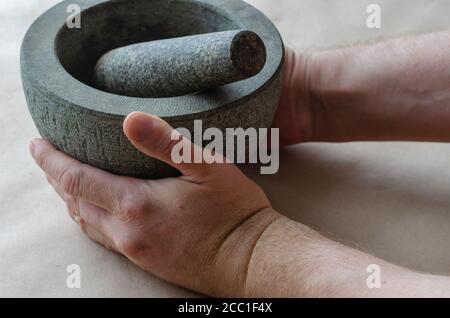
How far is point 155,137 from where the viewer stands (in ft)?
2.90

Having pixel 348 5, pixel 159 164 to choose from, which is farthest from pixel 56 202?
pixel 348 5

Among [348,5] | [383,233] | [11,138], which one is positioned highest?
[348,5]

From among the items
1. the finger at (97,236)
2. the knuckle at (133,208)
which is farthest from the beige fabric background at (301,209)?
the knuckle at (133,208)

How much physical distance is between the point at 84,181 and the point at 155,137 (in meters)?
0.19

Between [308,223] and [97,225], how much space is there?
38cm

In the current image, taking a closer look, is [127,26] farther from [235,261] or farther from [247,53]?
[235,261]

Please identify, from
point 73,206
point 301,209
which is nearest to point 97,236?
point 73,206

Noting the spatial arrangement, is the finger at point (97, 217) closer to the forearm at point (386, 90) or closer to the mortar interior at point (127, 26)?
the mortar interior at point (127, 26)

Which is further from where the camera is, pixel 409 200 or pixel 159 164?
pixel 409 200

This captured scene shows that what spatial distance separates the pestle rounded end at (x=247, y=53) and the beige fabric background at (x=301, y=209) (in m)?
0.36

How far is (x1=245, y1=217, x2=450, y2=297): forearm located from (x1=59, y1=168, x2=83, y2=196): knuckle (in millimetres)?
291

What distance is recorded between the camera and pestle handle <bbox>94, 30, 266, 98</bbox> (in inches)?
36.8

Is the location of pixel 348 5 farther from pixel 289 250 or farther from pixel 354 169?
pixel 289 250

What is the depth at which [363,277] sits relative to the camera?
932 mm
